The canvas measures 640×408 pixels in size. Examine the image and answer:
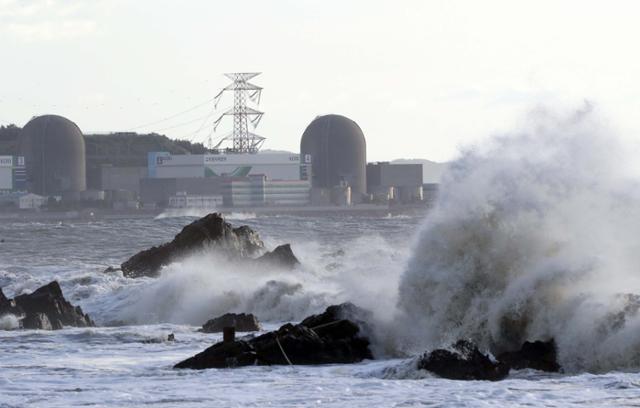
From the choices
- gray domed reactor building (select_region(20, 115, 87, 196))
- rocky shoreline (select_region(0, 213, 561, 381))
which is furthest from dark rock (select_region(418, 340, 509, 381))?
gray domed reactor building (select_region(20, 115, 87, 196))

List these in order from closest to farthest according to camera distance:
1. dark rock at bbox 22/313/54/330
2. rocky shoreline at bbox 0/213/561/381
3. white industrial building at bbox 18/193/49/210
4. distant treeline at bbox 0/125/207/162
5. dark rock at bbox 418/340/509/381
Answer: dark rock at bbox 418/340/509/381, rocky shoreline at bbox 0/213/561/381, dark rock at bbox 22/313/54/330, white industrial building at bbox 18/193/49/210, distant treeline at bbox 0/125/207/162

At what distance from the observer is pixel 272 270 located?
3281cm

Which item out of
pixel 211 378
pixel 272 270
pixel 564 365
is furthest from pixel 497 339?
pixel 272 270

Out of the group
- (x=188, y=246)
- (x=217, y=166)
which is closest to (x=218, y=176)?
(x=217, y=166)

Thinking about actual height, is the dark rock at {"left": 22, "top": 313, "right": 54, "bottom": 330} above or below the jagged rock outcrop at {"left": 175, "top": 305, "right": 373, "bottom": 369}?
below

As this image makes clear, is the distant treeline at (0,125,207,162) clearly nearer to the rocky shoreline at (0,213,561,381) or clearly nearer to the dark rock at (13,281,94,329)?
the dark rock at (13,281,94,329)

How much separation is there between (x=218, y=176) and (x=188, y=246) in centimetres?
11117

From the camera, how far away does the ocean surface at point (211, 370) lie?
45.3 feet

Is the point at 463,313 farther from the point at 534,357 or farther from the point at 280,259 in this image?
the point at 280,259

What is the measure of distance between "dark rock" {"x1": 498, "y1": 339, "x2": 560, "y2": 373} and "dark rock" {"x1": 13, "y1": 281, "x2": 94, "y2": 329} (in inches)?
386

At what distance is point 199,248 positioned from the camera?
119ft

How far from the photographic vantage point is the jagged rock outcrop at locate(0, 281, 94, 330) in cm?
2281

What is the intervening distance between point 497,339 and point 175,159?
13295 cm

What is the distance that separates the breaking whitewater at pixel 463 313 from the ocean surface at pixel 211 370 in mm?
36
